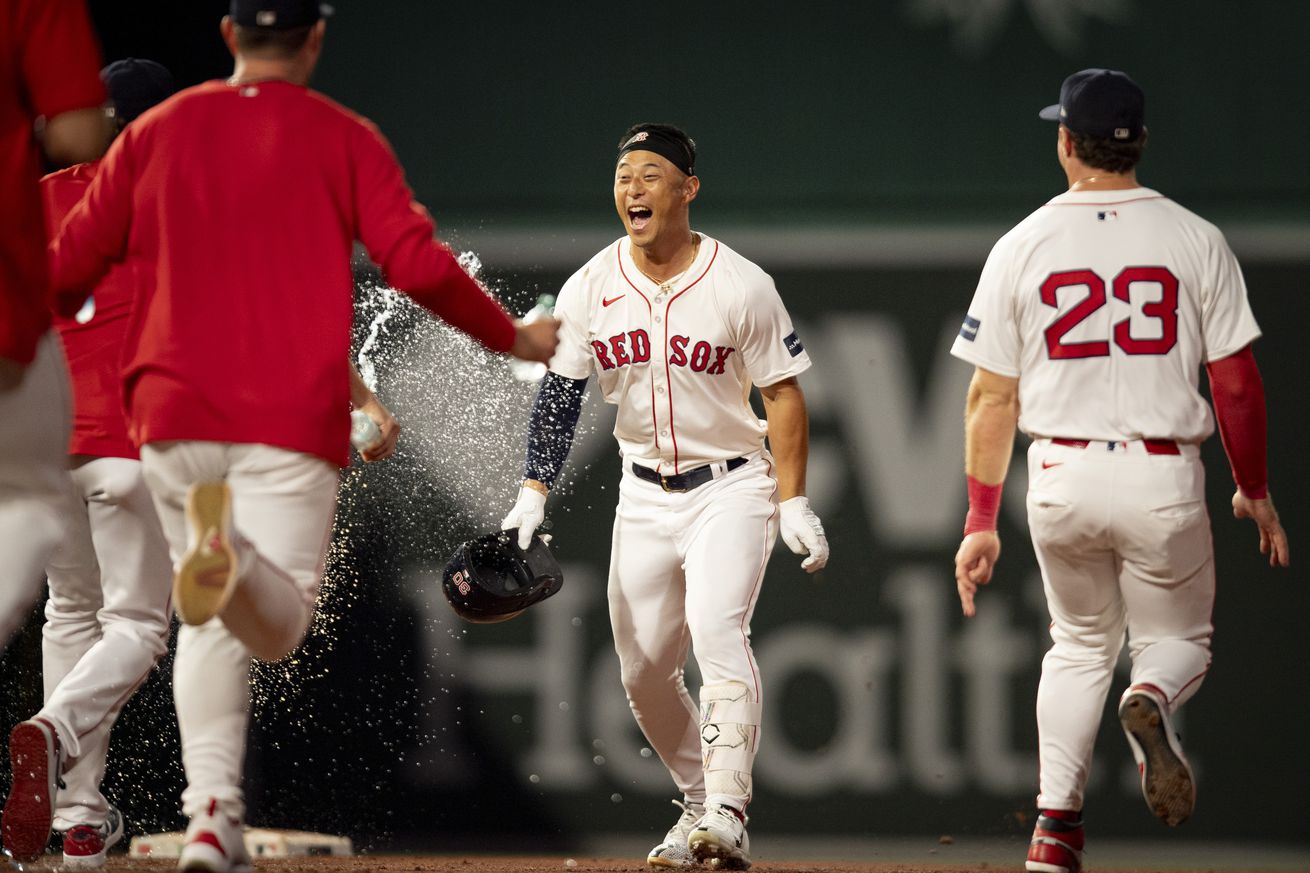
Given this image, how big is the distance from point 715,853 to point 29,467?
222 centimetres

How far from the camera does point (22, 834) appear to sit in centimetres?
411

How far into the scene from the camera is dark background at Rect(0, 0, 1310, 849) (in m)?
6.32

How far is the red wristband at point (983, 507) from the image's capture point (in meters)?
4.18

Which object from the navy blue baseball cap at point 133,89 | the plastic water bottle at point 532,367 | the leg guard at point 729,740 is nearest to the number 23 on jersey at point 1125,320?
the leg guard at point 729,740

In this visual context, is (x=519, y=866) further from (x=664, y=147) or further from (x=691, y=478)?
(x=664, y=147)

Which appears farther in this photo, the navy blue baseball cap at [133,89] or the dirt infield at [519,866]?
the dirt infield at [519,866]

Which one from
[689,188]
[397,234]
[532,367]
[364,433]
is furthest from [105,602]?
[532,367]

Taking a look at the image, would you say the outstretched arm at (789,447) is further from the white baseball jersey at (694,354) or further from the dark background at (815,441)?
the dark background at (815,441)

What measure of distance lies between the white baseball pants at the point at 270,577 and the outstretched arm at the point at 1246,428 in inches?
86.6

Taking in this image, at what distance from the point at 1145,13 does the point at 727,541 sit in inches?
124

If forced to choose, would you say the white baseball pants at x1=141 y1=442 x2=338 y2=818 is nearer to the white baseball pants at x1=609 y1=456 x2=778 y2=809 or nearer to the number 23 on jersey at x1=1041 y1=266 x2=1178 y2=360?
the white baseball pants at x1=609 y1=456 x2=778 y2=809

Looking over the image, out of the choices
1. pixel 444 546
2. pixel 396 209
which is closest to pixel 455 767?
pixel 444 546

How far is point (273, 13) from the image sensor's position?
3.26 metres

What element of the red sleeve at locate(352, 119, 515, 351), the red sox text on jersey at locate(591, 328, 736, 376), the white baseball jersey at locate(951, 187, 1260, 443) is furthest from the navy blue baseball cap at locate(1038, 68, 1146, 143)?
the red sleeve at locate(352, 119, 515, 351)
